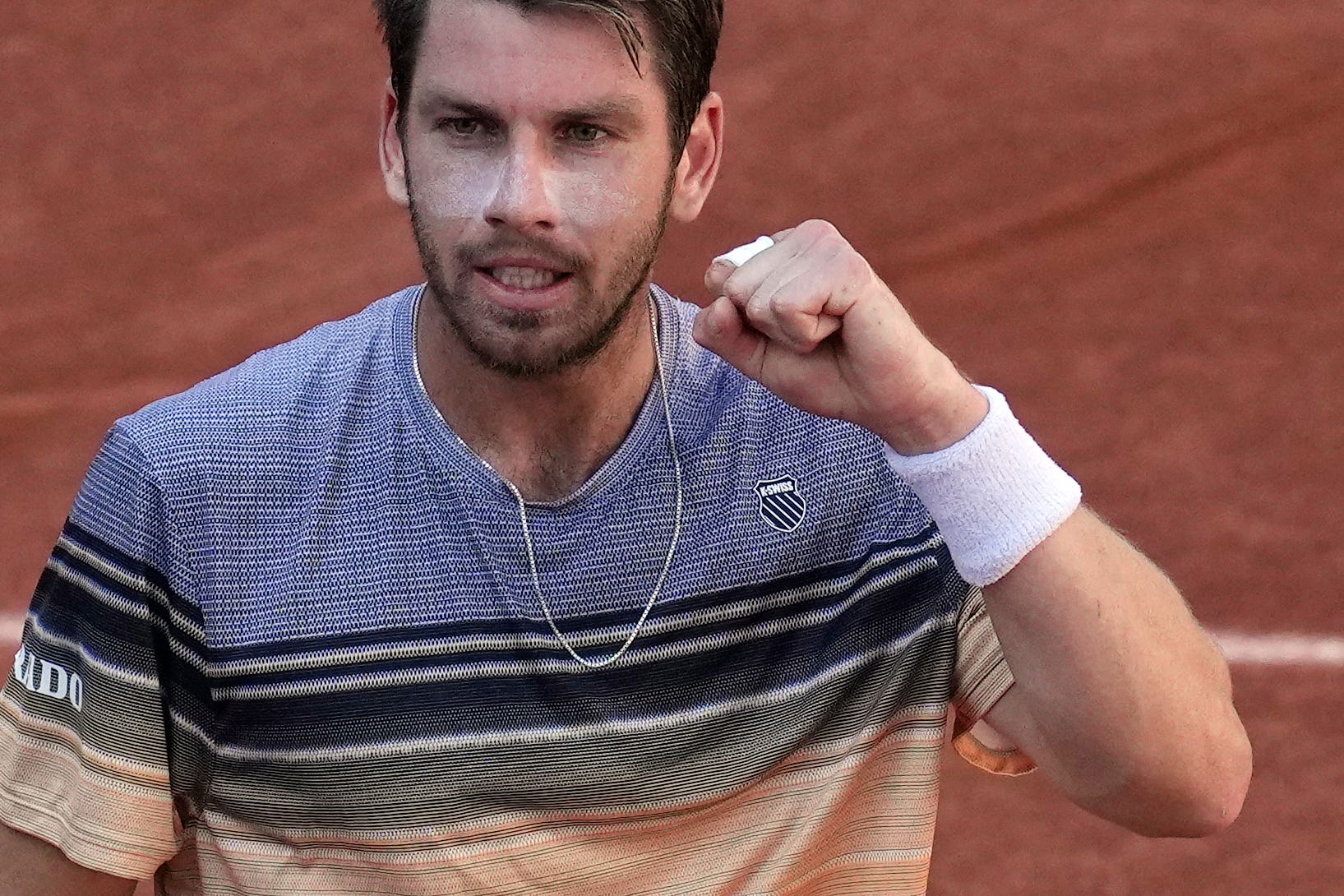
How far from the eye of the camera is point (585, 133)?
8.21ft

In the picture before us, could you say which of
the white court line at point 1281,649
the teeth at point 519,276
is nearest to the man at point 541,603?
the teeth at point 519,276

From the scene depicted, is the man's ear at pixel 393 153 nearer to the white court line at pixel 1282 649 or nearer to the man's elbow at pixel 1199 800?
the man's elbow at pixel 1199 800

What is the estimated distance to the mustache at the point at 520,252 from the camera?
245 cm

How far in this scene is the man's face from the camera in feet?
8.02

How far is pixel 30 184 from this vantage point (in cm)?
586

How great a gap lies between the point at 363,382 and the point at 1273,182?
390 centimetres

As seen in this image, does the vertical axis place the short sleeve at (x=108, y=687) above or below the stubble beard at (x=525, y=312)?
below

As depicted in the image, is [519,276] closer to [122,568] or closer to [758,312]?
[758,312]

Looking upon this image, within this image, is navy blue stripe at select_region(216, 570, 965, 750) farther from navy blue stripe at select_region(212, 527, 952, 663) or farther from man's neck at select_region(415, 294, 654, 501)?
man's neck at select_region(415, 294, 654, 501)

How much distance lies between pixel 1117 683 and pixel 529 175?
0.93m

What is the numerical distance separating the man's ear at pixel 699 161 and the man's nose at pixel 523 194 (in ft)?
0.88

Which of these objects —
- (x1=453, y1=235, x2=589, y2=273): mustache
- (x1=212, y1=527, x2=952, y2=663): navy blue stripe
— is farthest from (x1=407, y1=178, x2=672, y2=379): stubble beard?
(x1=212, y1=527, x2=952, y2=663): navy blue stripe

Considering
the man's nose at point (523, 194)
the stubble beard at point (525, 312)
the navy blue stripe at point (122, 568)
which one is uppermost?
the man's nose at point (523, 194)

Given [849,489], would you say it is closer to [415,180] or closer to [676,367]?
[676,367]
